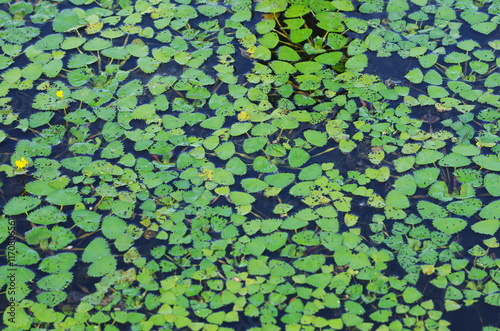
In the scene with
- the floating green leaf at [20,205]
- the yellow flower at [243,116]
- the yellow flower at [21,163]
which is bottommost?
the floating green leaf at [20,205]

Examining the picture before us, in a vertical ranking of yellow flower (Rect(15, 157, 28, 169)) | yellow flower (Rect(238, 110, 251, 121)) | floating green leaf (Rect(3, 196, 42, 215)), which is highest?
yellow flower (Rect(238, 110, 251, 121))

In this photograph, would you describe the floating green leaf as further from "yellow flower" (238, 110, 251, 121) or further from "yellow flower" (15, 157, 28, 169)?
"yellow flower" (238, 110, 251, 121)

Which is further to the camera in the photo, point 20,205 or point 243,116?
point 243,116

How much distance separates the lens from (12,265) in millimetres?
3184

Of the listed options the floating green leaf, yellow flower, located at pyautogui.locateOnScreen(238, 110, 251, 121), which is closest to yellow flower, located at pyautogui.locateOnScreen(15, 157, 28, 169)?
the floating green leaf

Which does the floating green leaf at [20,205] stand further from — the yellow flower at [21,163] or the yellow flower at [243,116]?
the yellow flower at [243,116]

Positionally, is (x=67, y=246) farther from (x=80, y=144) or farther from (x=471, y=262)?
(x=471, y=262)

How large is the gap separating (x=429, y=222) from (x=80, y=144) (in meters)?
2.01

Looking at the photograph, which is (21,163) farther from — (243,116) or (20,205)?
(243,116)

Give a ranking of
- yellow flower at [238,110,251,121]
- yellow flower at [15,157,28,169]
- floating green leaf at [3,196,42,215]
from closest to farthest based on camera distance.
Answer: floating green leaf at [3,196,42,215] < yellow flower at [15,157,28,169] < yellow flower at [238,110,251,121]

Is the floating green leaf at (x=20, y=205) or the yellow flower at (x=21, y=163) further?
the yellow flower at (x=21, y=163)

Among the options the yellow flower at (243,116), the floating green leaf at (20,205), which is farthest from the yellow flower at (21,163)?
the yellow flower at (243,116)

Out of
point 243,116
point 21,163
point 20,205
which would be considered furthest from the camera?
point 243,116

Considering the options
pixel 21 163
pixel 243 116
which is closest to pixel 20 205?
pixel 21 163
